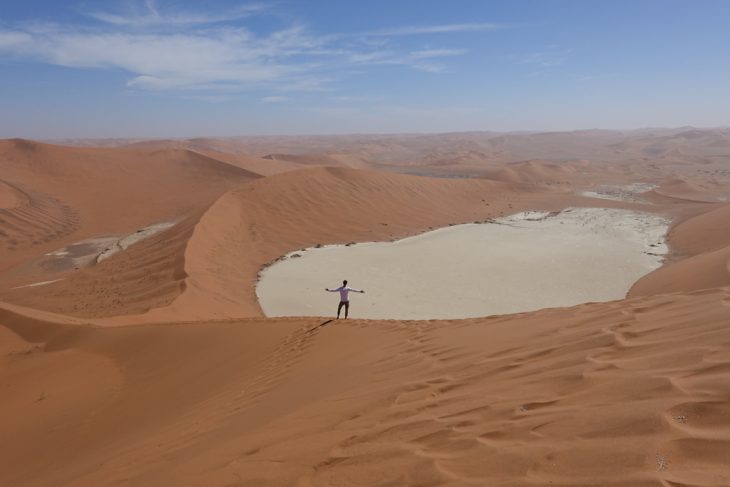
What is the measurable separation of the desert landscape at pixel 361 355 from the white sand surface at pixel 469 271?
0.11 meters

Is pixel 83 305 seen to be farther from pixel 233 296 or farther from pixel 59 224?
pixel 59 224

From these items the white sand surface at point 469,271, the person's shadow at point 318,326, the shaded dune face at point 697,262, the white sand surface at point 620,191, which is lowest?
the white sand surface at point 469,271

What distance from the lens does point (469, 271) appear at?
52.0ft

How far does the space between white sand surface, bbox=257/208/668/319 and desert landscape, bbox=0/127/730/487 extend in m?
0.11

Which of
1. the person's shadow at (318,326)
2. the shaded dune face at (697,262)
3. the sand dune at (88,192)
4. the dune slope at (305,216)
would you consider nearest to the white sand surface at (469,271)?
the shaded dune face at (697,262)

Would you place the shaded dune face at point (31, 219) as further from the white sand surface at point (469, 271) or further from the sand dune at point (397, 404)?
the sand dune at point (397, 404)

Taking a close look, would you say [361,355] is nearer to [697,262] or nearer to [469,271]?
[697,262]

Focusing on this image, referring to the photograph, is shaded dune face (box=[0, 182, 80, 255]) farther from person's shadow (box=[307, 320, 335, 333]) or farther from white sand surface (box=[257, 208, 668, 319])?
person's shadow (box=[307, 320, 335, 333])

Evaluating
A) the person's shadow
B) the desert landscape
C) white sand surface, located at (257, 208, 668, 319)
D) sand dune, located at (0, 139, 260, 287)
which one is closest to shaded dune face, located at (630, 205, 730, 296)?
the desert landscape

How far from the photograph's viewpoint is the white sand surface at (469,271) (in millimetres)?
12781

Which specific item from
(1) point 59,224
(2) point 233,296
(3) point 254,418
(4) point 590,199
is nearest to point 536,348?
(3) point 254,418

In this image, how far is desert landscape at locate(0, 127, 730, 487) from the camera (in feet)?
8.05

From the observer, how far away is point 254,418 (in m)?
4.23

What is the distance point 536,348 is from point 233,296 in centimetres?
1041
